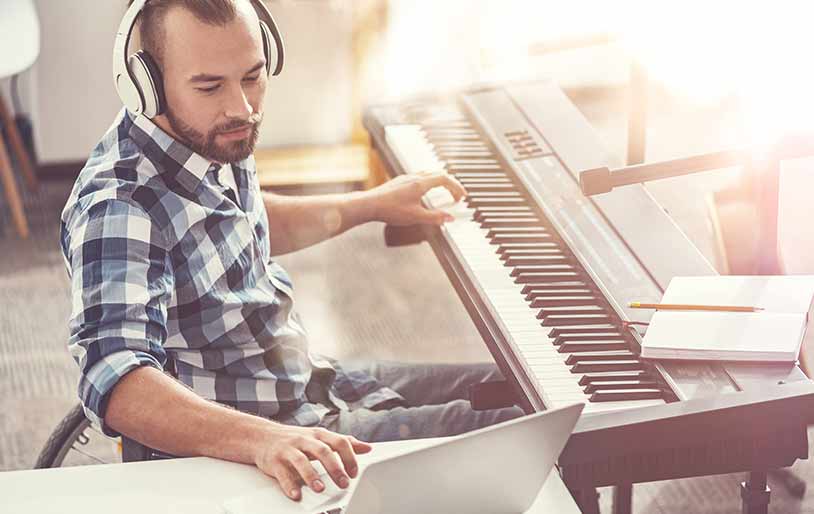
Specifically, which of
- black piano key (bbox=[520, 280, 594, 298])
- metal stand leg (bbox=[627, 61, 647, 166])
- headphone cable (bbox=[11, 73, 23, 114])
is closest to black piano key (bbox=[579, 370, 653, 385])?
black piano key (bbox=[520, 280, 594, 298])

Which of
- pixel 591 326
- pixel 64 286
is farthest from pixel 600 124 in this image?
pixel 591 326

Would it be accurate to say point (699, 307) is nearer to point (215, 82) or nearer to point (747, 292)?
point (747, 292)

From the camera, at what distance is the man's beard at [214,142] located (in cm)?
156

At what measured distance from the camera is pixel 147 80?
150cm

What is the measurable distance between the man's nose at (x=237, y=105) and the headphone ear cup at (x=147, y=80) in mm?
94

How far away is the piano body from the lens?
1.26 metres

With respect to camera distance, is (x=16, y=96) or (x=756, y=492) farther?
(x=16, y=96)

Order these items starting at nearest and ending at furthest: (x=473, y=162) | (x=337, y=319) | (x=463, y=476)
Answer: (x=463, y=476), (x=473, y=162), (x=337, y=319)

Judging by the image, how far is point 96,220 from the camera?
145 centimetres

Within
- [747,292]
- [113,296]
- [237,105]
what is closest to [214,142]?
[237,105]

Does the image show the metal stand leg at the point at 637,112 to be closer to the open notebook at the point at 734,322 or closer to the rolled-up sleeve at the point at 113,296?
the open notebook at the point at 734,322

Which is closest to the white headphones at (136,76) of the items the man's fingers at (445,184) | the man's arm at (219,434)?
the man's arm at (219,434)

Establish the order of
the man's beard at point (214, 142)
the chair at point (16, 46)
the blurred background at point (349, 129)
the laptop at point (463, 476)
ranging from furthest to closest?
1. the chair at point (16, 46)
2. the blurred background at point (349, 129)
3. the man's beard at point (214, 142)
4. the laptop at point (463, 476)

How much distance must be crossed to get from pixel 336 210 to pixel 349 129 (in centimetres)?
236
